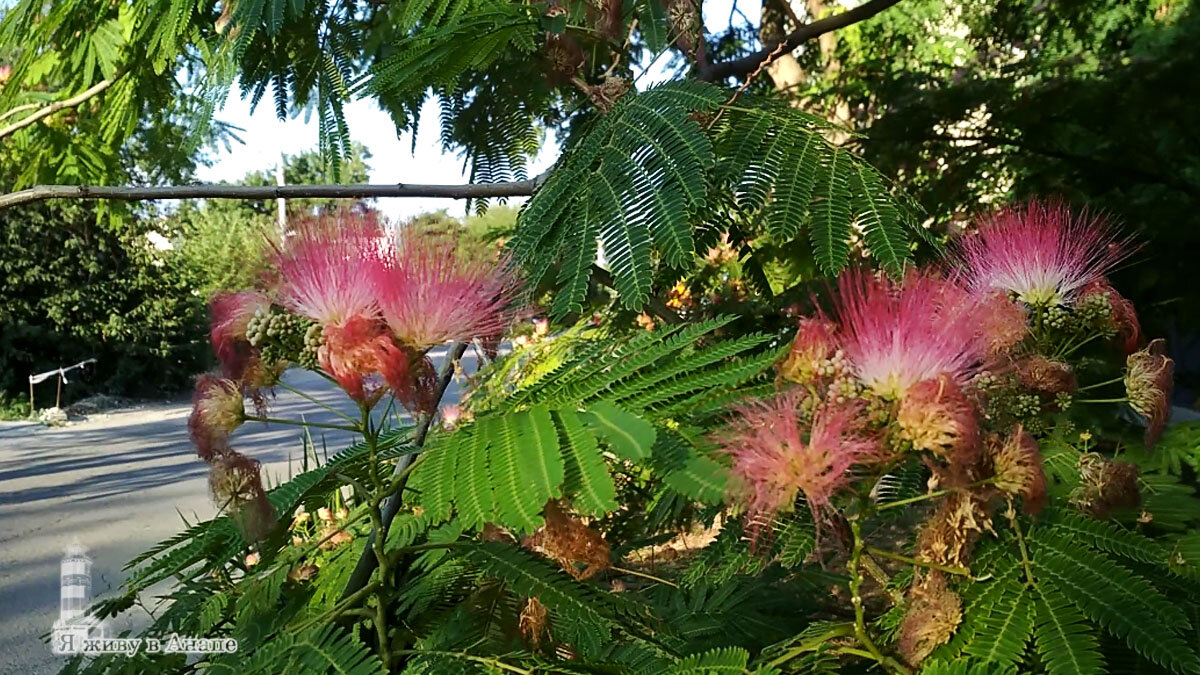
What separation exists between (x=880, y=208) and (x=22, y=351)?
13913 millimetres

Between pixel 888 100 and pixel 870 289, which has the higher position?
pixel 888 100

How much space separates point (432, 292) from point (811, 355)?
0.37 metres

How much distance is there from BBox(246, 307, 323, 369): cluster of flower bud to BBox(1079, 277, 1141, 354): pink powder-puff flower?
86 cm

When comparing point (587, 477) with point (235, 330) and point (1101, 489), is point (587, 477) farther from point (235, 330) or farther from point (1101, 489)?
point (1101, 489)

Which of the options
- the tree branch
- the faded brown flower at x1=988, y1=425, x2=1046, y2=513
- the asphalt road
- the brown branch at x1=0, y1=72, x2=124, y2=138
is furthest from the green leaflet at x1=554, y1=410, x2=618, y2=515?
the brown branch at x1=0, y1=72, x2=124, y2=138

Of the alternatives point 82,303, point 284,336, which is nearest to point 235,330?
point 284,336

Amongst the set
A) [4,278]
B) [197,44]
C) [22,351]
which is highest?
[197,44]

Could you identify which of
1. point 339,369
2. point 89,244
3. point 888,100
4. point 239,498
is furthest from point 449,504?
point 89,244

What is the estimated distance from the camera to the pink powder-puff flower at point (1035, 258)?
103 cm

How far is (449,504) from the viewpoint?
78 centimetres

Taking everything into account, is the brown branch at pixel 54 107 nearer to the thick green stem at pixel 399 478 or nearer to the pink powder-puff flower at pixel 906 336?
the thick green stem at pixel 399 478

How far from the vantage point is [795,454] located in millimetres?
670

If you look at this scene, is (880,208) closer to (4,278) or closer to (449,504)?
(449,504)

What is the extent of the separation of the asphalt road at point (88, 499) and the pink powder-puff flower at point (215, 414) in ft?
0.61
